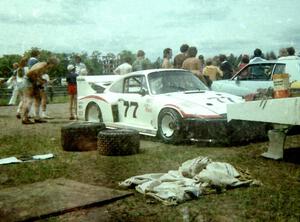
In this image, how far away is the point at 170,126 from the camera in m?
8.21

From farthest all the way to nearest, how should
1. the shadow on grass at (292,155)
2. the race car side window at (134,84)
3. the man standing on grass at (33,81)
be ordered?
the man standing on grass at (33,81), the race car side window at (134,84), the shadow on grass at (292,155)

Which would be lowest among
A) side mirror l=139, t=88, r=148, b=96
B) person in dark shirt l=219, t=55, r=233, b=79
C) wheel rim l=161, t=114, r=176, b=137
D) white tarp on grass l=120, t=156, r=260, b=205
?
white tarp on grass l=120, t=156, r=260, b=205

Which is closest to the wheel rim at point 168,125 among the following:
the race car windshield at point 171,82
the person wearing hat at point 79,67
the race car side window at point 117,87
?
the race car windshield at point 171,82

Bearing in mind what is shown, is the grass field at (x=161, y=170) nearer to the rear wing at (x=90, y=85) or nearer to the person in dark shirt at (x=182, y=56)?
the rear wing at (x=90, y=85)

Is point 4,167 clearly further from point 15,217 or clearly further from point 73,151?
Answer: point 15,217

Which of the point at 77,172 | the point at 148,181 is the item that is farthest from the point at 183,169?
the point at 77,172

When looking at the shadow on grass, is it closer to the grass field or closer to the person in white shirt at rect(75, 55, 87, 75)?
the grass field

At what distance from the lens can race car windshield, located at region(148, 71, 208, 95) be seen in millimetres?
8891

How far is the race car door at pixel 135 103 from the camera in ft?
28.7

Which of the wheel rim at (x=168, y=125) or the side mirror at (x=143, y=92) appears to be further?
the side mirror at (x=143, y=92)

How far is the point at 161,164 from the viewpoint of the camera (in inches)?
246

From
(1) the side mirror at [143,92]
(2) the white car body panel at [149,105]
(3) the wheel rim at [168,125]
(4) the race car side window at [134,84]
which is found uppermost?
(4) the race car side window at [134,84]

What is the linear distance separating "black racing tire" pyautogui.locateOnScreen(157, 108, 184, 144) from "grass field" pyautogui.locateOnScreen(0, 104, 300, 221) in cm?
19

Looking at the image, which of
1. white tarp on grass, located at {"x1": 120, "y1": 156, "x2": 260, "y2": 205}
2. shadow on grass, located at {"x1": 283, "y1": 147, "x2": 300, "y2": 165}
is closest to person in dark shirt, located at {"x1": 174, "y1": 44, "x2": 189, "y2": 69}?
shadow on grass, located at {"x1": 283, "y1": 147, "x2": 300, "y2": 165}
